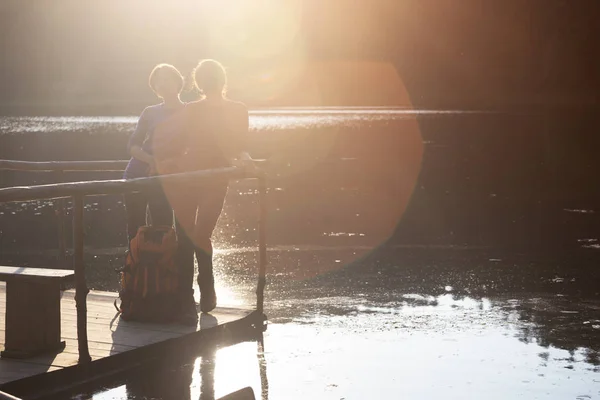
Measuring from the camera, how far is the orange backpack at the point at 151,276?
7941 millimetres

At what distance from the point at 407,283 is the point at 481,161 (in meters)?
22.8

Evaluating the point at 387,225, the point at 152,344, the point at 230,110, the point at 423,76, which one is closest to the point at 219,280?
the point at 230,110

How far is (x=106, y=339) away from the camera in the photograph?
7.59m

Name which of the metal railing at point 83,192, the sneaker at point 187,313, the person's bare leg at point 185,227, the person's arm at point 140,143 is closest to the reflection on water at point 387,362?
the sneaker at point 187,313

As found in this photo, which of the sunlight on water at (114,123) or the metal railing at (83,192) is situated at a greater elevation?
the sunlight on water at (114,123)

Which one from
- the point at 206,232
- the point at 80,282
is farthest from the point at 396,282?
the point at 80,282

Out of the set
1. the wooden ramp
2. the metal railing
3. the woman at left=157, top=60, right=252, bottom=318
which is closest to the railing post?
the metal railing

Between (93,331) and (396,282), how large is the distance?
13.9 ft

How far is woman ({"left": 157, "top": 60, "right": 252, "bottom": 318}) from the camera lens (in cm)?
842

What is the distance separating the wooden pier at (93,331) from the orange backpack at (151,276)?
98 mm

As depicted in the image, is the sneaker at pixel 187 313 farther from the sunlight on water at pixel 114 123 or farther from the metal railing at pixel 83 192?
the sunlight on water at pixel 114 123

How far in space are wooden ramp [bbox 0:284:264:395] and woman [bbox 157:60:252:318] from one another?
1.81 feet

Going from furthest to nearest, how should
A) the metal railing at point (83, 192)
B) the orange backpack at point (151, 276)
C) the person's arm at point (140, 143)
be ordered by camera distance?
the person's arm at point (140, 143), the orange backpack at point (151, 276), the metal railing at point (83, 192)

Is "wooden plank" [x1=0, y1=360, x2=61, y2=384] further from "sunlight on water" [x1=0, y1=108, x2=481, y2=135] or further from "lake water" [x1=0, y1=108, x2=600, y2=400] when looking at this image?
"sunlight on water" [x1=0, y1=108, x2=481, y2=135]
